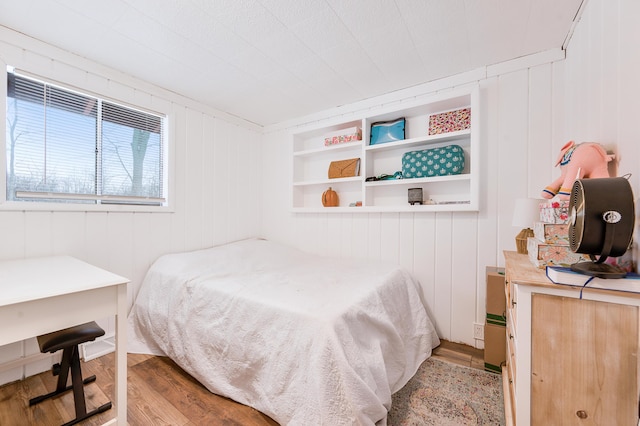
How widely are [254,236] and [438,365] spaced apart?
2358 mm

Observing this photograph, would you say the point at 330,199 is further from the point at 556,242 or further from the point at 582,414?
the point at 582,414

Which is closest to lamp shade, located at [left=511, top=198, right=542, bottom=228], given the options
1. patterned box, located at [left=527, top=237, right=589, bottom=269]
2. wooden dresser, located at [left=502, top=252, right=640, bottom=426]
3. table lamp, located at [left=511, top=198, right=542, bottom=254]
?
table lamp, located at [left=511, top=198, right=542, bottom=254]

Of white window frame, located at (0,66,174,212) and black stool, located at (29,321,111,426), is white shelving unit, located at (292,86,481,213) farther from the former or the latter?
black stool, located at (29,321,111,426)

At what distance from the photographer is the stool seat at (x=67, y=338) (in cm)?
131

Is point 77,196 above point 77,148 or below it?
below

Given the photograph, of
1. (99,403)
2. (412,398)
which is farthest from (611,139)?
(99,403)

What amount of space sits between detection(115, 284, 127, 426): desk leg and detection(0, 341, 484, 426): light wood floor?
0.64 ft

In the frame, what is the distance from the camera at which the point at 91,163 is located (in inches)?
82.3

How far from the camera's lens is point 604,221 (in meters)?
0.81

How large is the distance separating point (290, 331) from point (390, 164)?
6.13 feet

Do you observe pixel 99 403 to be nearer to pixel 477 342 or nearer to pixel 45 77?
pixel 45 77

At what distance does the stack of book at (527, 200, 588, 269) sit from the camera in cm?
105

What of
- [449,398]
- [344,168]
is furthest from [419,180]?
[449,398]

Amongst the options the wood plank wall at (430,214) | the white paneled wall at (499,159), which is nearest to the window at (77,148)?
the wood plank wall at (430,214)
